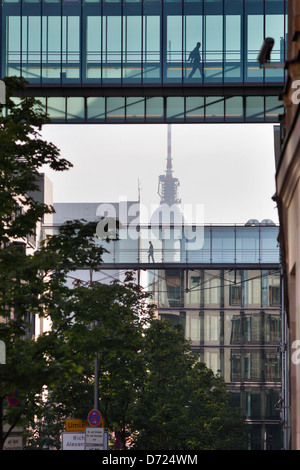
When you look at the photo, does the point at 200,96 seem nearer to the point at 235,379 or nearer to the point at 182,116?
the point at 182,116

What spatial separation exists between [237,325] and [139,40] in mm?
69707

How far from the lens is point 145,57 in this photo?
46.4 meters

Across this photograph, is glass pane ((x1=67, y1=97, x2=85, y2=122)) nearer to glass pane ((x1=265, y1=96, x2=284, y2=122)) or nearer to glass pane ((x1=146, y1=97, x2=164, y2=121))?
glass pane ((x1=146, y1=97, x2=164, y2=121))

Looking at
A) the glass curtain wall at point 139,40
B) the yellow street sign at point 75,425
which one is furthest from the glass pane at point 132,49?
the yellow street sign at point 75,425

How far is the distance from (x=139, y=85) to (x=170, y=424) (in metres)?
14.5

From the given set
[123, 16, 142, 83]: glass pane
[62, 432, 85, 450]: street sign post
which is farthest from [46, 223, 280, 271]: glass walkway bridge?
[62, 432, 85, 450]: street sign post

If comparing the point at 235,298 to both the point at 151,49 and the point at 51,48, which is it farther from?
the point at 51,48

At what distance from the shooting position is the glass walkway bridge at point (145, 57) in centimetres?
4569

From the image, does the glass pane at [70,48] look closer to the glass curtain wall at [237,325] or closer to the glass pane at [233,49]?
the glass pane at [233,49]

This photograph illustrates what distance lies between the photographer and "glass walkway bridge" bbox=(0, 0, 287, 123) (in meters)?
45.7

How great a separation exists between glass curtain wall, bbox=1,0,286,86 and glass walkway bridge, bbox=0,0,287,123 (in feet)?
0.14

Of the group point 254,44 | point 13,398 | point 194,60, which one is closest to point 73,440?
point 13,398
